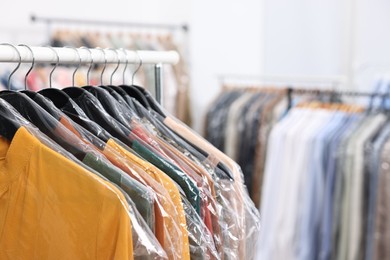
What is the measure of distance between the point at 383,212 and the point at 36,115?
138 cm

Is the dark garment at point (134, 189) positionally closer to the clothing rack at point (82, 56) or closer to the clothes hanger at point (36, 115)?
the clothes hanger at point (36, 115)

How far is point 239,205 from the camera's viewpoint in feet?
3.31

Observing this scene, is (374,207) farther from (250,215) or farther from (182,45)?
(182,45)

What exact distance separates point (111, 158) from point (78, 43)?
231 centimetres

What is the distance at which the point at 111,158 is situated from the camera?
855 mm

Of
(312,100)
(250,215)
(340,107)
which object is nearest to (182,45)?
(312,100)

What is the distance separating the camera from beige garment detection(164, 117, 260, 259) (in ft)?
3.25

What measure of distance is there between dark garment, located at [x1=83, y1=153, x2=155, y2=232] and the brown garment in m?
1.28

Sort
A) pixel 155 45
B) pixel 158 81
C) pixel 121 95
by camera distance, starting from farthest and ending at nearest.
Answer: pixel 155 45, pixel 158 81, pixel 121 95

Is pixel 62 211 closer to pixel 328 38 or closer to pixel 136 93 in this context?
pixel 136 93

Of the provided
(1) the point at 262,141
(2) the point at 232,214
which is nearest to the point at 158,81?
(2) the point at 232,214

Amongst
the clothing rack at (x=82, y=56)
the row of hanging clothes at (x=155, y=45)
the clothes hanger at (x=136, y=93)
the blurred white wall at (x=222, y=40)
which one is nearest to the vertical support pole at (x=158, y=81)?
the clothing rack at (x=82, y=56)

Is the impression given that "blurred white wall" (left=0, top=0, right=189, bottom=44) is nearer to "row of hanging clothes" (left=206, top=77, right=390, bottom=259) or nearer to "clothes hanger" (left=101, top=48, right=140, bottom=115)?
"row of hanging clothes" (left=206, top=77, right=390, bottom=259)

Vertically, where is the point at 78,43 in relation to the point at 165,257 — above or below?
above
